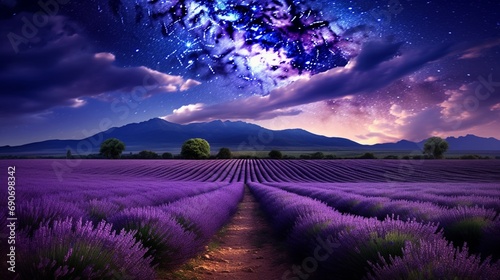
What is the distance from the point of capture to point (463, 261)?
1555 millimetres

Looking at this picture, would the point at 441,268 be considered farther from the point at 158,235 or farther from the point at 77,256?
the point at 158,235

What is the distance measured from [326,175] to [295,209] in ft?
94.6

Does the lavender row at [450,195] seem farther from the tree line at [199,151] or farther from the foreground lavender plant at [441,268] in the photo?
the tree line at [199,151]

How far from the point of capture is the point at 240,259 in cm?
454

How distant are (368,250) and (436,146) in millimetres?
78034

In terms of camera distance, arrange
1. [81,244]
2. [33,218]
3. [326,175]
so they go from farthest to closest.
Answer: [326,175] < [33,218] < [81,244]

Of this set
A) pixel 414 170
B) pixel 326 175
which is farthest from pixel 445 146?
pixel 326 175

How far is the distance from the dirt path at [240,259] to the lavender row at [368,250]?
0.38 meters

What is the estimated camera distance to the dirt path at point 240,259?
3.67m

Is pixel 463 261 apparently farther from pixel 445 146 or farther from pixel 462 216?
pixel 445 146

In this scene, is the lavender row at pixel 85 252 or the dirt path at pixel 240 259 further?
the dirt path at pixel 240 259

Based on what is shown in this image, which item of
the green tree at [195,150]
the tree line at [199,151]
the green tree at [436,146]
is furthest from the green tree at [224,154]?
the green tree at [436,146]

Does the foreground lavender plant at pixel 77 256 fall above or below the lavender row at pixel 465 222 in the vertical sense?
above

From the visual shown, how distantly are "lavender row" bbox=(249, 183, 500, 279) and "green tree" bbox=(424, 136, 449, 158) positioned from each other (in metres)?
76.4
